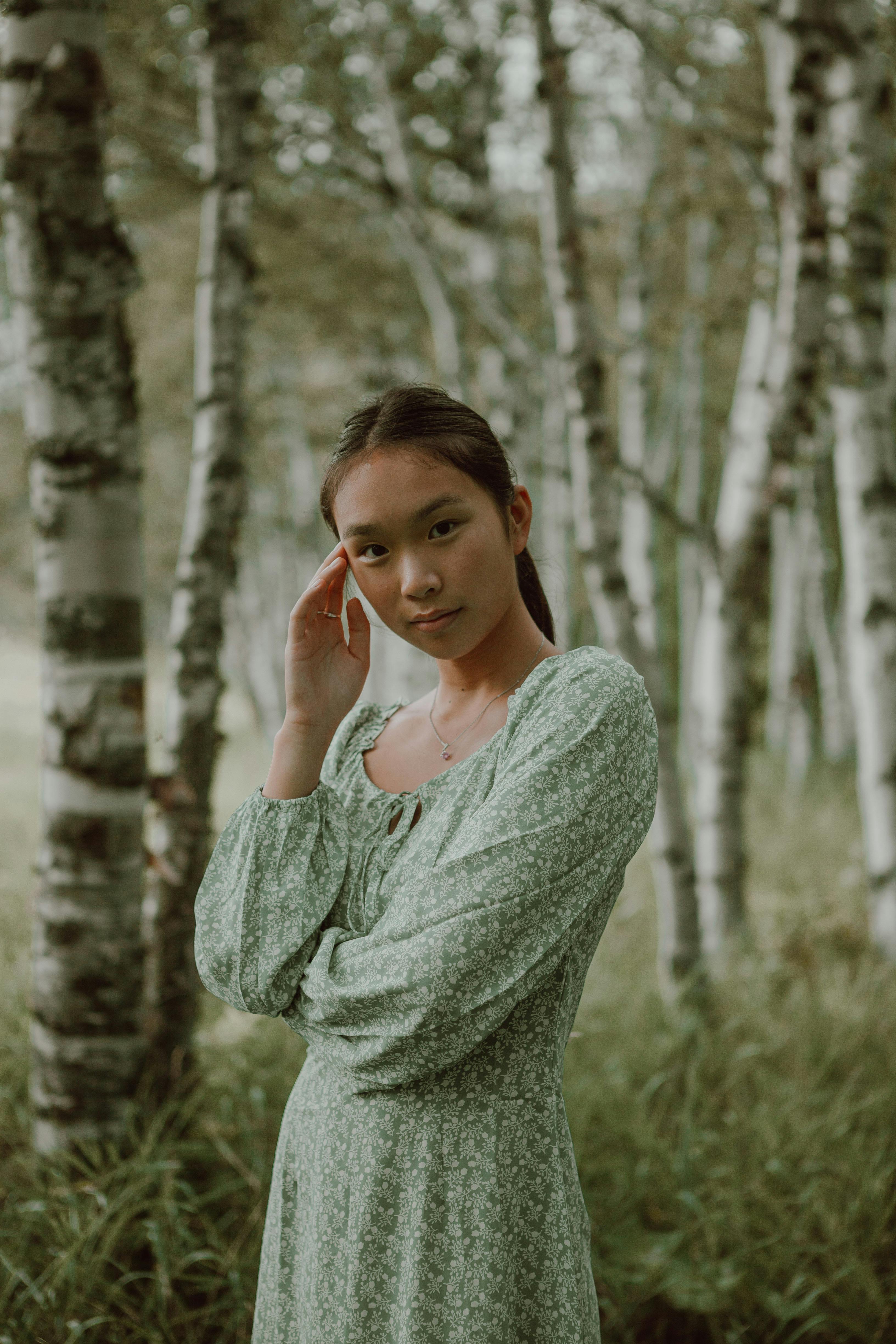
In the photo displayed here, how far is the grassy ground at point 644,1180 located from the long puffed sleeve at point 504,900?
145 cm

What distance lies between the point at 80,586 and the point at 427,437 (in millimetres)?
1432

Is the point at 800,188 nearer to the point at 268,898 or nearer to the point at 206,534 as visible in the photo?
the point at 206,534

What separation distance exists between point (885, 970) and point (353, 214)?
7908 millimetres

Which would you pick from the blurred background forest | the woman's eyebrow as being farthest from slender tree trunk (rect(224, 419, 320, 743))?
the woman's eyebrow

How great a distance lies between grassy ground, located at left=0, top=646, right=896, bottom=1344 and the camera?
2.22 m

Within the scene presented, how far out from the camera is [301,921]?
1293 mm

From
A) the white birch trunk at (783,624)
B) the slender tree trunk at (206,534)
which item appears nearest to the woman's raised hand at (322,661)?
the slender tree trunk at (206,534)

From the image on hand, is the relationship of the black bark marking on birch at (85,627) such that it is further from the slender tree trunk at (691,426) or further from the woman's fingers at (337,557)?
the slender tree trunk at (691,426)

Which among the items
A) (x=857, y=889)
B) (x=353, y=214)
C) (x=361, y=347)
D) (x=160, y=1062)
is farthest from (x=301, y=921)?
(x=361, y=347)

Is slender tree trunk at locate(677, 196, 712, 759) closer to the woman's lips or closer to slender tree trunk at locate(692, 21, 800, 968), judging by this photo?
slender tree trunk at locate(692, 21, 800, 968)

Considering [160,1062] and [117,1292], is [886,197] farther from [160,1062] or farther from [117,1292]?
[117,1292]

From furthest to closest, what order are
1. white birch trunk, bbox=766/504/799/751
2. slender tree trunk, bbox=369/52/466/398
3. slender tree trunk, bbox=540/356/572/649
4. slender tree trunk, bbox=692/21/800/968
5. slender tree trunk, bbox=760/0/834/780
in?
white birch trunk, bbox=766/504/799/751 → slender tree trunk, bbox=540/356/572/649 → slender tree trunk, bbox=369/52/466/398 → slender tree trunk, bbox=692/21/800/968 → slender tree trunk, bbox=760/0/834/780

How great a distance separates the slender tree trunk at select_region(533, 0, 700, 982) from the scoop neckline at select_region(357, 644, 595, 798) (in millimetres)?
2141

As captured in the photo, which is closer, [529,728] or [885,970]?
[529,728]
